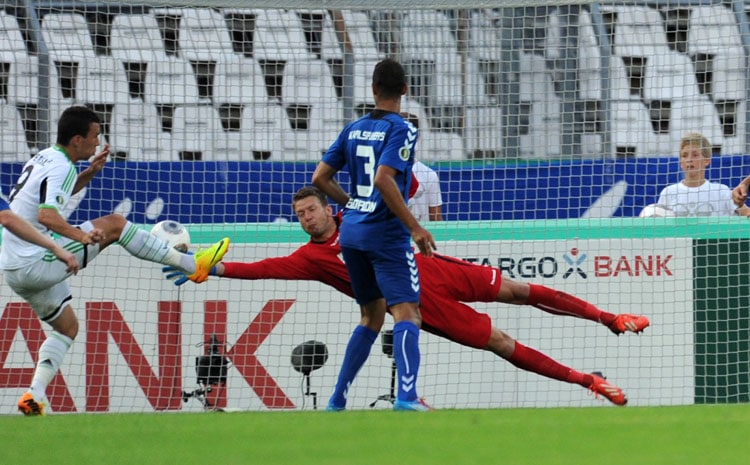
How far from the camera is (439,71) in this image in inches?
420

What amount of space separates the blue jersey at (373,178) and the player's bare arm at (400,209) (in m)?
0.14

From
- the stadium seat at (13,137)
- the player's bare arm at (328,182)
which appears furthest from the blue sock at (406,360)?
the stadium seat at (13,137)

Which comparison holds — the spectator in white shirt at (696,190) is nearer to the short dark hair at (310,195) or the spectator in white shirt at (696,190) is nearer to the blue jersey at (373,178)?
the short dark hair at (310,195)

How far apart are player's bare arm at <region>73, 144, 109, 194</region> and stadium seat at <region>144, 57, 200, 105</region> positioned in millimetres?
2734

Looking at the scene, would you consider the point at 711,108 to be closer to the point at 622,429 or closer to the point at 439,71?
the point at 439,71

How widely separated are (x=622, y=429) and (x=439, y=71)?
594 centimetres

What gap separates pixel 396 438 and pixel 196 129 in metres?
6.52

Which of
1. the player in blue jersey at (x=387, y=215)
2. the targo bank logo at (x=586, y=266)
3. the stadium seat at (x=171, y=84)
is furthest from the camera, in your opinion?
the stadium seat at (x=171, y=84)

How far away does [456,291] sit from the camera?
7805 millimetres

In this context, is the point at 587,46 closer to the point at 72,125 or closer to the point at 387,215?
the point at 387,215

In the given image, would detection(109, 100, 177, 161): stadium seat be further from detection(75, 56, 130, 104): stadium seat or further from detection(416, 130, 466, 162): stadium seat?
detection(416, 130, 466, 162): stadium seat

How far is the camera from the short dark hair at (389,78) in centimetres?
646

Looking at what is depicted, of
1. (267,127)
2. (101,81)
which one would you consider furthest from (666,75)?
(101,81)

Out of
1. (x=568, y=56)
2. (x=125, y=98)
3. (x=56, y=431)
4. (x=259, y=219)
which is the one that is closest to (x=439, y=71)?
(x=568, y=56)
